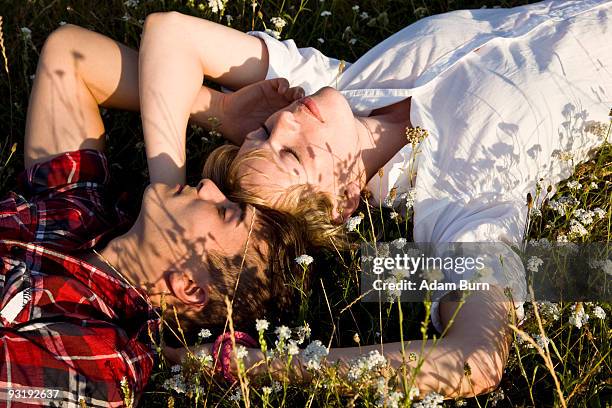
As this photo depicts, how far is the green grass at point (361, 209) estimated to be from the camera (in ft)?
8.94

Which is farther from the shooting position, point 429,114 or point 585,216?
point 429,114

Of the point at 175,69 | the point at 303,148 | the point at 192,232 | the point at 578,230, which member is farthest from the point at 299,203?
the point at 578,230

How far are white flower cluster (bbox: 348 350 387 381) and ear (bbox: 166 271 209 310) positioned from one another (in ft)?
2.82

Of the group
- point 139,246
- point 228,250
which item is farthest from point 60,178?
point 228,250

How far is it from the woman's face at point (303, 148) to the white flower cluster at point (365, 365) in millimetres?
1081

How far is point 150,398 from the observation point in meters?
3.02

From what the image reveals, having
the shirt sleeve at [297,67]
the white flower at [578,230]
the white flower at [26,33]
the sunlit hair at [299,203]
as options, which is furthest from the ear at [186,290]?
the white flower at [26,33]

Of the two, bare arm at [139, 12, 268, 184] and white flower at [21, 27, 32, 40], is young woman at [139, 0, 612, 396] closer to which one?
bare arm at [139, 12, 268, 184]

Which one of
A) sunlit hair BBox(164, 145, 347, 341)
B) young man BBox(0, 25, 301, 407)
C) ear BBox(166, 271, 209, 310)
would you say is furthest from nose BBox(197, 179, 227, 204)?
ear BBox(166, 271, 209, 310)

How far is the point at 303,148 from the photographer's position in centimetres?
329

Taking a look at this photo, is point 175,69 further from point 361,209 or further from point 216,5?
point 361,209

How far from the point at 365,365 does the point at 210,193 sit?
112 cm

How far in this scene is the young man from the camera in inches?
108

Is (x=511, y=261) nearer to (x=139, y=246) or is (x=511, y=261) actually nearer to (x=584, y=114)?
(x=584, y=114)
